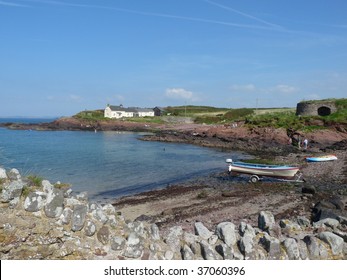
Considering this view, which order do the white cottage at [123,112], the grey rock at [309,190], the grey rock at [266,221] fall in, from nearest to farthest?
1. the grey rock at [266,221]
2. the grey rock at [309,190]
3. the white cottage at [123,112]

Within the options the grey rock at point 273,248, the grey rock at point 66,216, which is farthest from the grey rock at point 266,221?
the grey rock at point 66,216

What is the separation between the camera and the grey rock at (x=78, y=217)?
5.27m

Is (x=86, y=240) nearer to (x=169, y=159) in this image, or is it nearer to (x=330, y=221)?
(x=330, y=221)

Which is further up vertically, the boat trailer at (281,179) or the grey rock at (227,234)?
the grey rock at (227,234)

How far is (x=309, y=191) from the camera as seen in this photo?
19219mm

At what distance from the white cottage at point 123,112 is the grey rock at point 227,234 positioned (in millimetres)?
Answer: 108295

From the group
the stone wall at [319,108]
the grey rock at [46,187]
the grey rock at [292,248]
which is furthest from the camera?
the stone wall at [319,108]

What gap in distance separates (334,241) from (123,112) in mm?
114596

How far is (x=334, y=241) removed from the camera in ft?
20.6

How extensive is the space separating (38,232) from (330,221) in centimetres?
655

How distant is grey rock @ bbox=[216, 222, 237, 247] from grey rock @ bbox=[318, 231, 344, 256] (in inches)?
68.8

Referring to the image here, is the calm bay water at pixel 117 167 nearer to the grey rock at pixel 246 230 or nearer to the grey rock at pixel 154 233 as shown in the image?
the grey rock at pixel 154 233

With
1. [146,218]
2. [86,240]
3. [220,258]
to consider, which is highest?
[86,240]

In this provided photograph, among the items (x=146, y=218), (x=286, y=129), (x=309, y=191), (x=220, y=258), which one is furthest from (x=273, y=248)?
(x=286, y=129)
